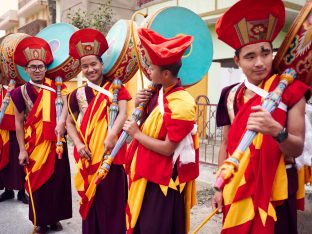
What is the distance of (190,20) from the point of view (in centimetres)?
244

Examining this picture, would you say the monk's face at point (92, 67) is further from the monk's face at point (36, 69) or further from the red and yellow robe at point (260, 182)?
the red and yellow robe at point (260, 182)

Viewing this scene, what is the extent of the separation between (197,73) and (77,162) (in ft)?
4.49

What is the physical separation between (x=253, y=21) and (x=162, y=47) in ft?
1.85

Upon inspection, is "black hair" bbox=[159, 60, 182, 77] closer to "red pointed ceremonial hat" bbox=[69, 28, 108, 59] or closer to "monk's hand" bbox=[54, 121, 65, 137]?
"red pointed ceremonial hat" bbox=[69, 28, 108, 59]

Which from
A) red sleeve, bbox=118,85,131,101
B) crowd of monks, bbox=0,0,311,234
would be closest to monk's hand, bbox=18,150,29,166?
crowd of monks, bbox=0,0,311,234

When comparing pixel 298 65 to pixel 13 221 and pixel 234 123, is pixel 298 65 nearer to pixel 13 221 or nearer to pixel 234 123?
pixel 234 123

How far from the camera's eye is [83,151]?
283 cm

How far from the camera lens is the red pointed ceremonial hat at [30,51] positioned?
3.38 m

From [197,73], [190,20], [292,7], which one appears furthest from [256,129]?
[292,7]

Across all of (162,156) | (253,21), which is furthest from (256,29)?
Answer: (162,156)

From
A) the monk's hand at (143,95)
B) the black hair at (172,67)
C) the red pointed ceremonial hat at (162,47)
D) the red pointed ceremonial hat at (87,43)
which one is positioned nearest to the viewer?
the red pointed ceremonial hat at (162,47)

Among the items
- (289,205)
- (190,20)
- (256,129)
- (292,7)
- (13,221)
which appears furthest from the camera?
(292,7)

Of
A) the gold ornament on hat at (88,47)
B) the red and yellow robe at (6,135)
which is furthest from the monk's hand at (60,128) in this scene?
the red and yellow robe at (6,135)

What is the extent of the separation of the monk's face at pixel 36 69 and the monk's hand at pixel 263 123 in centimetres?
259
